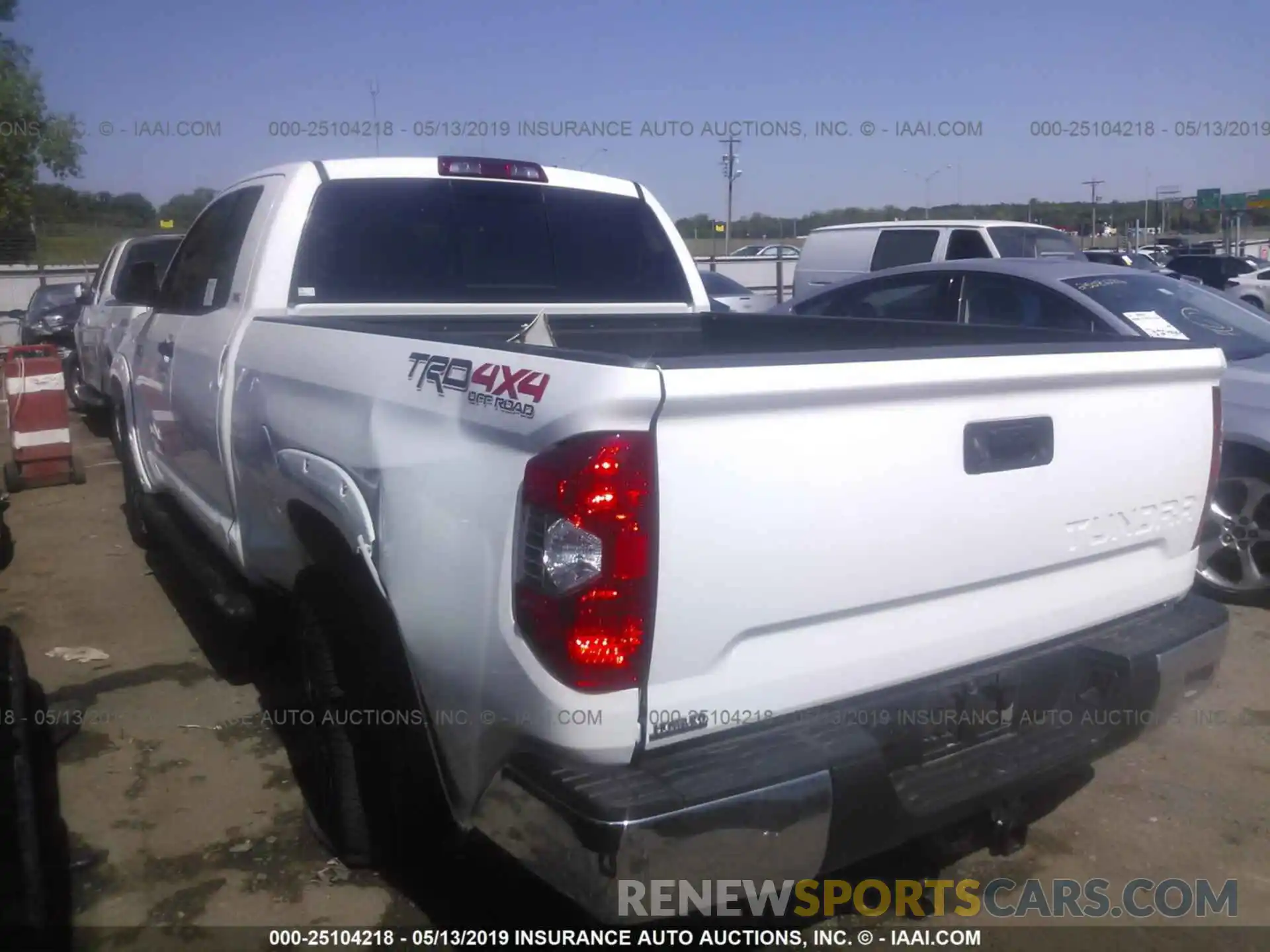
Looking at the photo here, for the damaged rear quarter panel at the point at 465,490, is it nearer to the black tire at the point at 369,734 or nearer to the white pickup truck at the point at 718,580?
the white pickup truck at the point at 718,580

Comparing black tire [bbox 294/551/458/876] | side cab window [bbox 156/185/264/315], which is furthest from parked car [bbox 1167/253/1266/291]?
black tire [bbox 294/551/458/876]

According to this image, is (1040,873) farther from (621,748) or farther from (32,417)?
(32,417)

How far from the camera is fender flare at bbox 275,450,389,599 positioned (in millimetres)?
2861

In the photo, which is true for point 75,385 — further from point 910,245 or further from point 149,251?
point 910,245

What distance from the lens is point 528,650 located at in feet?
7.59

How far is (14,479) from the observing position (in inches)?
351

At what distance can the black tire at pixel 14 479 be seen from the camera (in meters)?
8.90

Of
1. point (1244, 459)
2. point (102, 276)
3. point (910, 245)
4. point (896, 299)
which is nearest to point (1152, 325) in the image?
point (1244, 459)

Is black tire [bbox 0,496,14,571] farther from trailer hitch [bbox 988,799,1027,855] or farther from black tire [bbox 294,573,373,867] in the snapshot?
trailer hitch [bbox 988,799,1027,855]

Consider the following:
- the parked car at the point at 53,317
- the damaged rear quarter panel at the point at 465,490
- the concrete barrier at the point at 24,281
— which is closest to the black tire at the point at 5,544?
the damaged rear quarter panel at the point at 465,490

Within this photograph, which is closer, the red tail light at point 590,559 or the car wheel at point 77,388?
the red tail light at point 590,559

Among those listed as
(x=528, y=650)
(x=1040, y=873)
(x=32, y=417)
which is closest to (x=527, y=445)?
(x=528, y=650)

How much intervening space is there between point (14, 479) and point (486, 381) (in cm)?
788

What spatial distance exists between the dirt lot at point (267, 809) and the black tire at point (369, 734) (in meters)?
0.18
